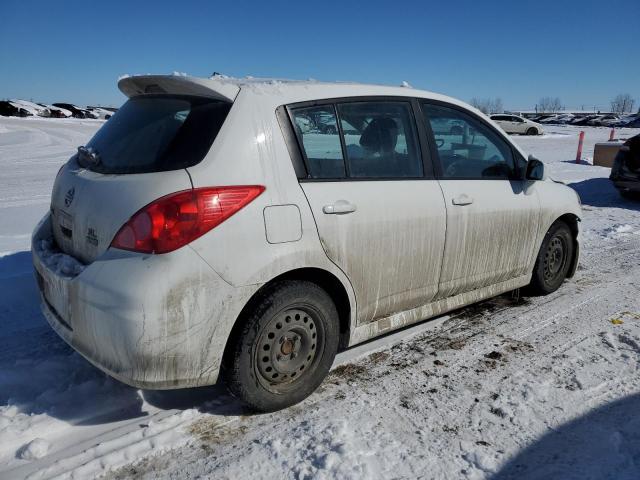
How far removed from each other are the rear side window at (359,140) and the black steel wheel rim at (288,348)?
776 millimetres

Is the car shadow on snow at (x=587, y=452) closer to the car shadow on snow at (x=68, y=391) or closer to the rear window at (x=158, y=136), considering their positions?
the car shadow on snow at (x=68, y=391)

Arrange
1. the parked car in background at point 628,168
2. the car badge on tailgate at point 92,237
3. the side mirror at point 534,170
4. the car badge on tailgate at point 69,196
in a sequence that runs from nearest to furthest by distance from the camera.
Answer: the car badge on tailgate at point 92,237
the car badge on tailgate at point 69,196
the side mirror at point 534,170
the parked car in background at point 628,168

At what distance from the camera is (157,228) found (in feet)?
7.51

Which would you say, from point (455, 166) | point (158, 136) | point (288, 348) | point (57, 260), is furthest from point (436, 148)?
point (57, 260)

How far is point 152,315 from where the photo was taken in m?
2.25

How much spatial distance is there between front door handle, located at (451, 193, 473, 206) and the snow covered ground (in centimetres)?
98

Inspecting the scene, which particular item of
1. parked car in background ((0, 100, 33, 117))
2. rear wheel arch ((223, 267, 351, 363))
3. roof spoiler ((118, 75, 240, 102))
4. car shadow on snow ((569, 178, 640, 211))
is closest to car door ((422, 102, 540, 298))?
rear wheel arch ((223, 267, 351, 363))

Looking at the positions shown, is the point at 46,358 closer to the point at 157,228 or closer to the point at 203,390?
the point at 203,390

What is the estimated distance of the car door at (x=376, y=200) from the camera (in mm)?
2805

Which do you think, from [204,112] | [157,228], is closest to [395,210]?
[204,112]

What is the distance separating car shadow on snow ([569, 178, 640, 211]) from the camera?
884 cm

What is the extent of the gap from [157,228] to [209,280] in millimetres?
326

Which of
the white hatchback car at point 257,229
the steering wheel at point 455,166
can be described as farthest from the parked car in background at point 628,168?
the steering wheel at point 455,166

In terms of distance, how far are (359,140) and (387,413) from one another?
155cm
